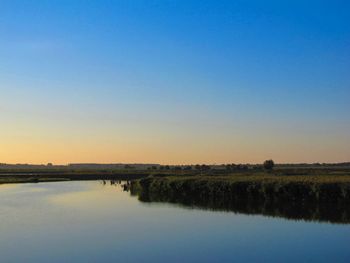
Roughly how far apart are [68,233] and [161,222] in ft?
23.6

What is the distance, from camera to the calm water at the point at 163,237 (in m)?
24.5

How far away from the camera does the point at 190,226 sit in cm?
3431

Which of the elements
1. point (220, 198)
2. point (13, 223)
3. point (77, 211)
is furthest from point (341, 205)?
point (13, 223)

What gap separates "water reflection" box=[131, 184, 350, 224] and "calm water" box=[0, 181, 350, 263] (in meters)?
2.18

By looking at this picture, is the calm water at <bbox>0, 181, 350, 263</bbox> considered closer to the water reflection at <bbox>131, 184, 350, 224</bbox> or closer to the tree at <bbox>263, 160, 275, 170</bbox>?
the water reflection at <bbox>131, 184, 350, 224</bbox>

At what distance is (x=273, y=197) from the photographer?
50.4 m

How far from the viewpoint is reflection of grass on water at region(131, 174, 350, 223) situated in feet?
134

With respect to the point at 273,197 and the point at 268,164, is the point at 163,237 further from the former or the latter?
the point at 268,164

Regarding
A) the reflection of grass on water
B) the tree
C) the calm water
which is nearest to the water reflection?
the reflection of grass on water

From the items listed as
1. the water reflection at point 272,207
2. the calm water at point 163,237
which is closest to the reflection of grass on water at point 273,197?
the water reflection at point 272,207

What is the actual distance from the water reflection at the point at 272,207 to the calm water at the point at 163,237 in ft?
7.15

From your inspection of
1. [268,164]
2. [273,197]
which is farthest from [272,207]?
[268,164]

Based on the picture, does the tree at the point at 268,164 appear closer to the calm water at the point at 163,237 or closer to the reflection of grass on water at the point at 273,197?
the reflection of grass on water at the point at 273,197

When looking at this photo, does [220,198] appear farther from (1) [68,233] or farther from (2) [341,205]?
(1) [68,233]
